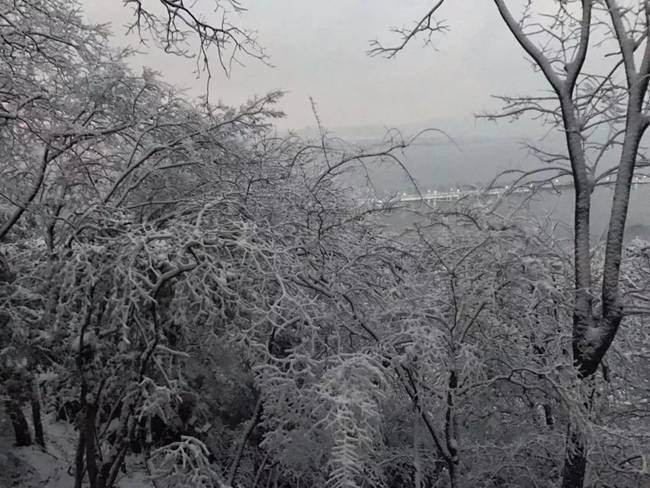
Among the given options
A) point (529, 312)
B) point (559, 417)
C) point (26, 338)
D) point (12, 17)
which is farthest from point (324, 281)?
point (12, 17)

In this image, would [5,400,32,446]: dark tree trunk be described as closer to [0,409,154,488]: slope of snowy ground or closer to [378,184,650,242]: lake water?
[0,409,154,488]: slope of snowy ground

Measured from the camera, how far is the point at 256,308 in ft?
17.9

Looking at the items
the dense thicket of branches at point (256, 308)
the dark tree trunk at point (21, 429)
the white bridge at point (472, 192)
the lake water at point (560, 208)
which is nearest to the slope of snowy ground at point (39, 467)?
the dark tree trunk at point (21, 429)

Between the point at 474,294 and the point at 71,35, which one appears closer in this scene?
the point at 474,294

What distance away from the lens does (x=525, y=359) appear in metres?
7.39

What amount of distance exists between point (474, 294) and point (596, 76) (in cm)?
345

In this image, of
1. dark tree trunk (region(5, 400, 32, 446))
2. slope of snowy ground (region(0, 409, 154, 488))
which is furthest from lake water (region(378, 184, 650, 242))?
dark tree trunk (region(5, 400, 32, 446))

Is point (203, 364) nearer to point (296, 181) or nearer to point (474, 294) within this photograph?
point (296, 181)

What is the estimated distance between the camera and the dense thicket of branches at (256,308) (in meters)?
5.67

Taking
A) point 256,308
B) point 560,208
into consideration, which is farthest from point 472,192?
point 256,308

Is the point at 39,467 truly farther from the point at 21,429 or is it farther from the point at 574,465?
the point at 574,465

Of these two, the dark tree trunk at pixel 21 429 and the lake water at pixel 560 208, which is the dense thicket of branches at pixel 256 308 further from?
the dark tree trunk at pixel 21 429

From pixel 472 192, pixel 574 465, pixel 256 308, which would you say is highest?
pixel 472 192

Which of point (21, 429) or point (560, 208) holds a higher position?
point (560, 208)
